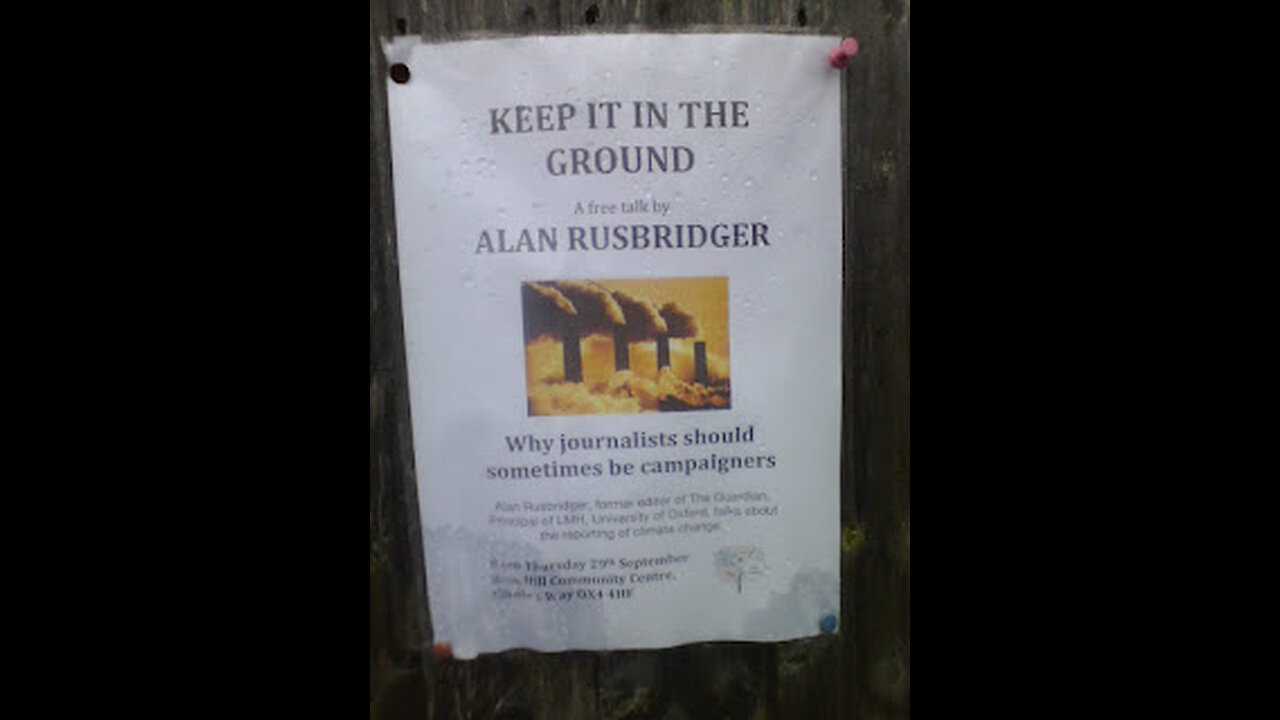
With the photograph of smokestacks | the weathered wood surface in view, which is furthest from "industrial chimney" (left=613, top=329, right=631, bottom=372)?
the weathered wood surface

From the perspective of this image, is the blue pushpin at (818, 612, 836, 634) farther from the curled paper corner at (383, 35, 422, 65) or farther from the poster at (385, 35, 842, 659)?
the curled paper corner at (383, 35, 422, 65)

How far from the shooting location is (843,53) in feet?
4.72

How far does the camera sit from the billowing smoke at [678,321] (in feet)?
4.75

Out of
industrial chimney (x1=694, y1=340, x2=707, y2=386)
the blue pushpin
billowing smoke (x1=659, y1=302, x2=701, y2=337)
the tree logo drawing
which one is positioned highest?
billowing smoke (x1=659, y1=302, x2=701, y2=337)

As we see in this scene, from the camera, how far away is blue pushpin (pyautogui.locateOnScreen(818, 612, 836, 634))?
1575mm

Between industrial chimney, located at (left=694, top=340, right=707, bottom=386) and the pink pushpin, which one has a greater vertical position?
the pink pushpin

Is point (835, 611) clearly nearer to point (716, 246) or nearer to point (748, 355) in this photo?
point (748, 355)

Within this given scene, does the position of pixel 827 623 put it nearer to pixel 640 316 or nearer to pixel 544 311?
pixel 640 316

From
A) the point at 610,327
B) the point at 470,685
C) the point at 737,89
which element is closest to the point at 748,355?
the point at 610,327

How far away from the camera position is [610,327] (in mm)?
1451

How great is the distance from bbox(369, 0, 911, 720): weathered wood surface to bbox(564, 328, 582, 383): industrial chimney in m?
0.33

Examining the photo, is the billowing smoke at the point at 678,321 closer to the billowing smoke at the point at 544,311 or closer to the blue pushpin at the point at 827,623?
the billowing smoke at the point at 544,311

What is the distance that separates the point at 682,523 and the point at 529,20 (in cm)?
105

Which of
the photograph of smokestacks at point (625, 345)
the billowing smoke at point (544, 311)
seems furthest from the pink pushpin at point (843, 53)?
the billowing smoke at point (544, 311)
